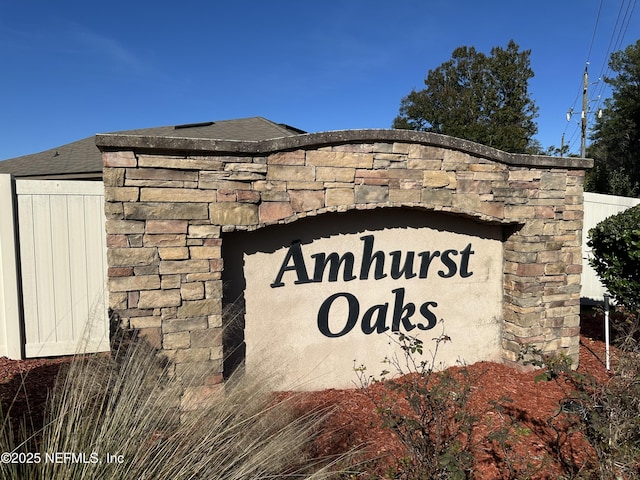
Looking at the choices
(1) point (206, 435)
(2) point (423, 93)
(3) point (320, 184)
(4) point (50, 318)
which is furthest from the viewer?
(2) point (423, 93)

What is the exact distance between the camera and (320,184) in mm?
4004

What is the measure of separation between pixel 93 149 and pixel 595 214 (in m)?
11.1

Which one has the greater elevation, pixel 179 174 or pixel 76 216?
pixel 179 174

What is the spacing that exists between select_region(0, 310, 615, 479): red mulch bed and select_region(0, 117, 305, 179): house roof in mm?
4406

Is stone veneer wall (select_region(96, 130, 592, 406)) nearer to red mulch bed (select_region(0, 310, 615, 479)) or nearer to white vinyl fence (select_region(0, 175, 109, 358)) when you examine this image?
red mulch bed (select_region(0, 310, 615, 479))

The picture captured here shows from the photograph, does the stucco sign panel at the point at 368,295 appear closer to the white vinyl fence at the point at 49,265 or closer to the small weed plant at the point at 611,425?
the small weed plant at the point at 611,425

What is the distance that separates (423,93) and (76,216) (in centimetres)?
2444

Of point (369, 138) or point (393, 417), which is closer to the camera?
point (393, 417)

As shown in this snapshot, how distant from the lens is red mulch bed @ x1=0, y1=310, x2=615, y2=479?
2.98 m

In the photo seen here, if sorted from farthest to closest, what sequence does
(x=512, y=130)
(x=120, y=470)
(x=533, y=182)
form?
(x=512, y=130), (x=533, y=182), (x=120, y=470)

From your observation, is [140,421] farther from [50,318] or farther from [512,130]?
[512,130]

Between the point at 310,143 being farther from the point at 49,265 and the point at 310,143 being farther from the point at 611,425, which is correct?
the point at 49,265

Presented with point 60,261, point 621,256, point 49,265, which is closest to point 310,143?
point 60,261

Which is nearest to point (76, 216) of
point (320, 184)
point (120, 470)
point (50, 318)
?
point (50, 318)
